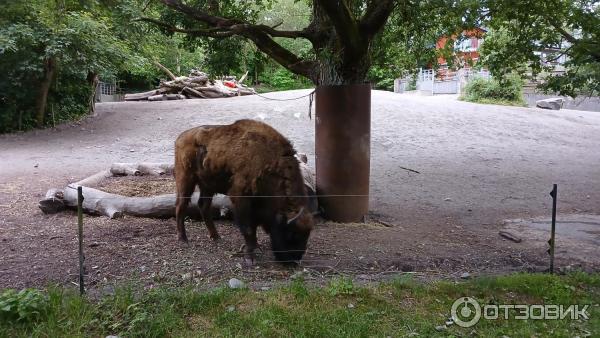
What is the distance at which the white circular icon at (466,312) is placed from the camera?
4.52m

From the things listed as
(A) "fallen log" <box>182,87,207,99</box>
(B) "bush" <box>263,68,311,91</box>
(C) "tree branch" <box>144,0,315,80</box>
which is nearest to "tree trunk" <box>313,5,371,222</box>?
(C) "tree branch" <box>144,0,315,80</box>

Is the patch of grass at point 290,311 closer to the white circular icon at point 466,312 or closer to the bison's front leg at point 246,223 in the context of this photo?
the white circular icon at point 466,312

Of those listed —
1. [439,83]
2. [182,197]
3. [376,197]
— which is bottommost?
[376,197]

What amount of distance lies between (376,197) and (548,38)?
181 inches

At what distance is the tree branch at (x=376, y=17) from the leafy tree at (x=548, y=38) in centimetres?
196

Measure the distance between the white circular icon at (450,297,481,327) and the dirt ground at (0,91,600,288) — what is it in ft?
2.56

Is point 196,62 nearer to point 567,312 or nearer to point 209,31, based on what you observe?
point 209,31

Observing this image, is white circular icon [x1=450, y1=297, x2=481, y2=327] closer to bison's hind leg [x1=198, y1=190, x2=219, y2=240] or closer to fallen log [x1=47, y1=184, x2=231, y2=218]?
bison's hind leg [x1=198, y1=190, x2=219, y2=240]

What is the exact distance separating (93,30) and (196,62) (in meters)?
18.3

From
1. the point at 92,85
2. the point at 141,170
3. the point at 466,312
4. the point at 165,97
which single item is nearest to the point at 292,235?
the point at 466,312

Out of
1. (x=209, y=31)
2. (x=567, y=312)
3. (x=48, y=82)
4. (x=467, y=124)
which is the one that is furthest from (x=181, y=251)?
(x=467, y=124)

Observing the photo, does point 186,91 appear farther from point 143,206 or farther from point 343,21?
point 343,21

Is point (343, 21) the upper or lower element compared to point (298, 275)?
upper

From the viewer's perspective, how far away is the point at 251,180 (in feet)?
20.2
